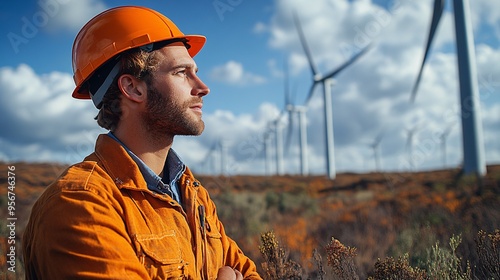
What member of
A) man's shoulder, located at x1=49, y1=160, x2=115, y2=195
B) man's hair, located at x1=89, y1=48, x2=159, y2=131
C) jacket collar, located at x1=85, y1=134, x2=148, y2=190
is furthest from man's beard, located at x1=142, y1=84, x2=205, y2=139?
man's shoulder, located at x1=49, y1=160, x2=115, y2=195

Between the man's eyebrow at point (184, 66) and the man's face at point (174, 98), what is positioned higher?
the man's eyebrow at point (184, 66)

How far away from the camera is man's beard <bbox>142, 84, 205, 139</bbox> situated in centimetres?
300

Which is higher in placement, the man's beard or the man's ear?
the man's ear

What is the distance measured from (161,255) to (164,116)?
0.90 metres

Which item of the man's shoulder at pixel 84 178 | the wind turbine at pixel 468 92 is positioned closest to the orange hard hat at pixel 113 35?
the man's shoulder at pixel 84 178

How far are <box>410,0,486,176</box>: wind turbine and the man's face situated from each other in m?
16.1

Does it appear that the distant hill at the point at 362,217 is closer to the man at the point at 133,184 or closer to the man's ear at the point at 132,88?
the man at the point at 133,184

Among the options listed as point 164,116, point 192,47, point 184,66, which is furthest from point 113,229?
point 192,47

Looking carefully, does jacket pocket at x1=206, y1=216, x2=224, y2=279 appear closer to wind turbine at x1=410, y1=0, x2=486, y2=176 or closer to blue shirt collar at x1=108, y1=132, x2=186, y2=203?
blue shirt collar at x1=108, y1=132, x2=186, y2=203

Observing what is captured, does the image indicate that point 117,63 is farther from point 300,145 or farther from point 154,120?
point 300,145

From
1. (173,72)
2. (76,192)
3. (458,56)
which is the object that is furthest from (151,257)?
(458,56)

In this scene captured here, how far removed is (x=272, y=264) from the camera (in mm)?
3812

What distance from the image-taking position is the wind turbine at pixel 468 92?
1709cm

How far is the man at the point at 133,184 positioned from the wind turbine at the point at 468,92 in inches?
625
